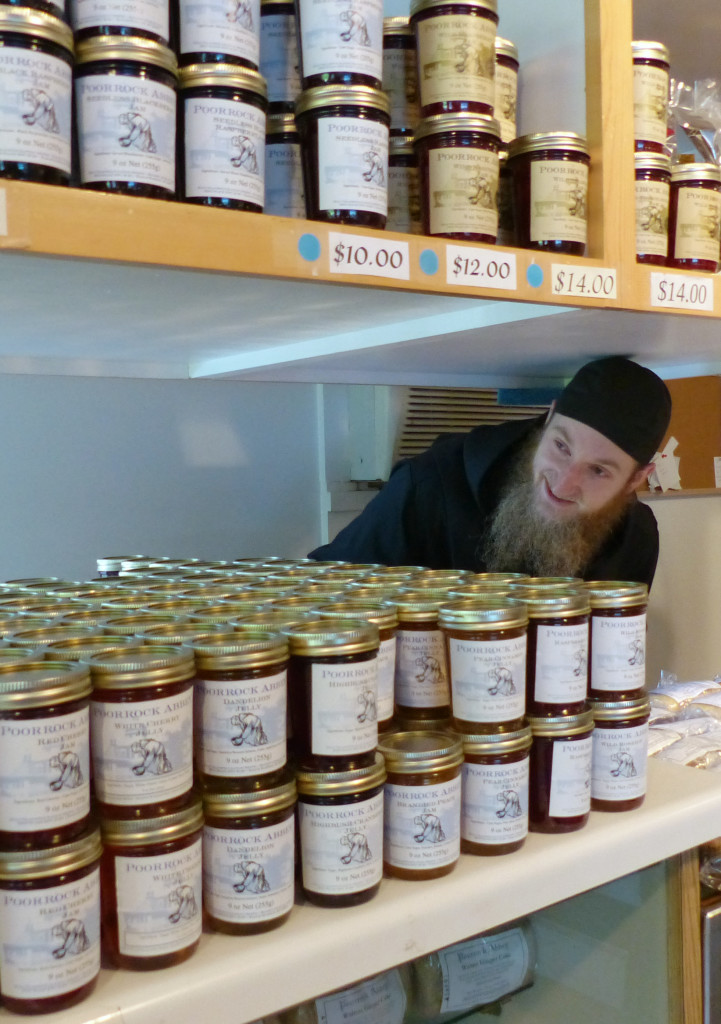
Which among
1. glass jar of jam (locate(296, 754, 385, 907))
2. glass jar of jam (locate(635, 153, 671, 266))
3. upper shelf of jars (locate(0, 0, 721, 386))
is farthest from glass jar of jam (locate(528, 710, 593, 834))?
glass jar of jam (locate(635, 153, 671, 266))

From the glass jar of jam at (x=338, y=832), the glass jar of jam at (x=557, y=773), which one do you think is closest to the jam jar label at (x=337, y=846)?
the glass jar of jam at (x=338, y=832)

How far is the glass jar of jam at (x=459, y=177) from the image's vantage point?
1.03 m

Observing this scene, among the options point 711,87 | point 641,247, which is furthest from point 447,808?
point 711,87

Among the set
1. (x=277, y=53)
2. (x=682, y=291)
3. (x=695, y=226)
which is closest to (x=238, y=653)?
(x=277, y=53)

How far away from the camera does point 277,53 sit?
3.36 feet

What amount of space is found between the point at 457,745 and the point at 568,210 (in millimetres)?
663

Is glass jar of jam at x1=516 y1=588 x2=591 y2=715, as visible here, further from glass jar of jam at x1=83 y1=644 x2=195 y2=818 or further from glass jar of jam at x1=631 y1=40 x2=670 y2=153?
glass jar of jam at x1=631 y1=40 x2=670 y2=153

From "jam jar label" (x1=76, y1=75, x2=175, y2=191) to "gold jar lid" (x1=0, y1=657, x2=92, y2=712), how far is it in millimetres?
409

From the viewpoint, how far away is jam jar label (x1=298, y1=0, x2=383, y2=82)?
92cm

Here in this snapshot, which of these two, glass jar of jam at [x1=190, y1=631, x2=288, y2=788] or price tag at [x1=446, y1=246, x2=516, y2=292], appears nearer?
glass jar of jam at [x1=190, y1=631, x2=288, y2=788]

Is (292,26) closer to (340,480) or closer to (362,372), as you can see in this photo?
(362,372)

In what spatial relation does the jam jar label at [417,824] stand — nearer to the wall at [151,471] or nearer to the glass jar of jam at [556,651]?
the glass jar of jam at [556,651]

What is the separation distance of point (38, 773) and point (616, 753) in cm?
63

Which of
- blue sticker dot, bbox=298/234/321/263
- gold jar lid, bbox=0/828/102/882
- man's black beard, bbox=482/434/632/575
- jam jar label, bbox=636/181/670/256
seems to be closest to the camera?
gold jar lid, bbox=0/828/102/882
